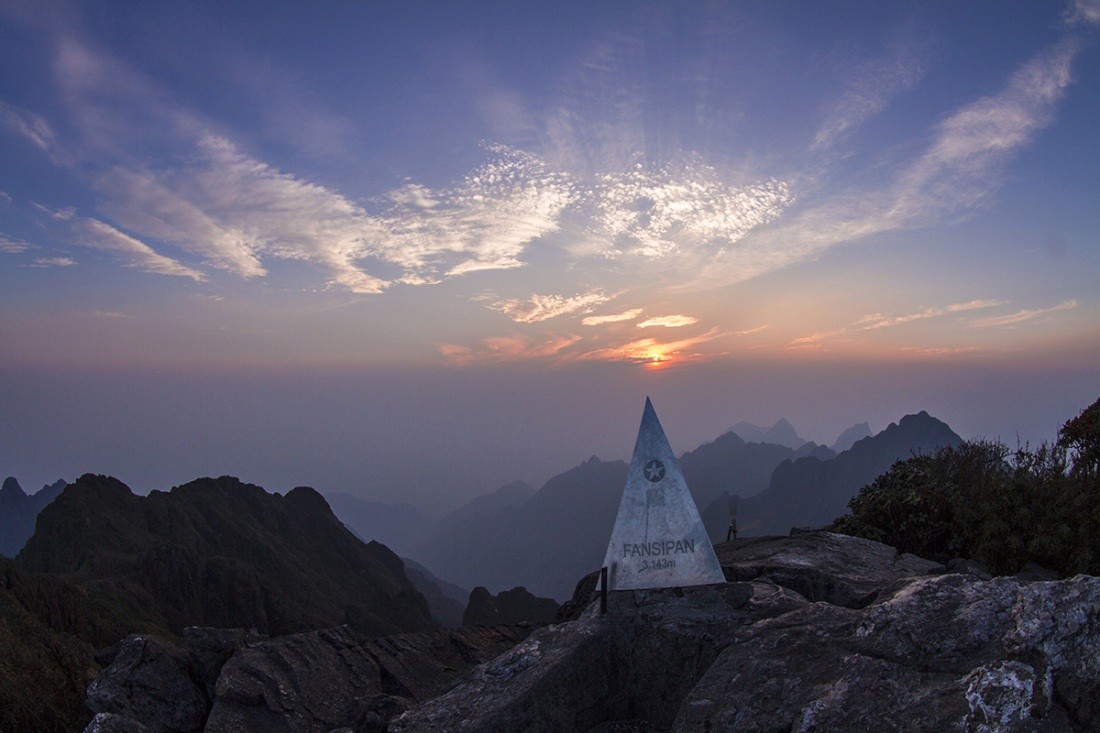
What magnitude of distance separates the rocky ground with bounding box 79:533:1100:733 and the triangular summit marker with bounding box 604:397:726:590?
344 mm

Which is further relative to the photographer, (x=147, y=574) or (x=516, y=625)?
(x=147, y=574)

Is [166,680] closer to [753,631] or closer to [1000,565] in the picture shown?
[753,631]

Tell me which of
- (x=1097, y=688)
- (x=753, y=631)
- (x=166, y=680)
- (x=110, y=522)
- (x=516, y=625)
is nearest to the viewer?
(x=1097, y=688)

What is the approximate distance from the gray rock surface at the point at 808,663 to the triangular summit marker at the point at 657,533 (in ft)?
1.12

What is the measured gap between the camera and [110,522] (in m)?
83.4

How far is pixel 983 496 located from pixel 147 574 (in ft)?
260

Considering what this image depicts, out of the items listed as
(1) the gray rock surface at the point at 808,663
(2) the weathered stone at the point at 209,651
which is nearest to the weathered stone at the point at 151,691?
(2) the weathered stone at the point at 209,651

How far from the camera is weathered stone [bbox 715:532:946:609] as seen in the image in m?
11.0

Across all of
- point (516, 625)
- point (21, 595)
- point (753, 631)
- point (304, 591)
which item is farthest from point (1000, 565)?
point (304, 591)

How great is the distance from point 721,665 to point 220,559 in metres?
84.8

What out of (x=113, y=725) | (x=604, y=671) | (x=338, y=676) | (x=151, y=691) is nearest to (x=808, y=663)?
(x=604, y=671)

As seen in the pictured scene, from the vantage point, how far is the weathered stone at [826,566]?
1101 cm

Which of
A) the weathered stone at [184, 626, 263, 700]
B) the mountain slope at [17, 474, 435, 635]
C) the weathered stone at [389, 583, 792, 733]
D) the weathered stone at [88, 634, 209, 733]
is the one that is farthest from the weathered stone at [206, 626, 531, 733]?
the mountain slope at [17, 474, 435, 635]

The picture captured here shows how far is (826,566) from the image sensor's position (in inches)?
471
